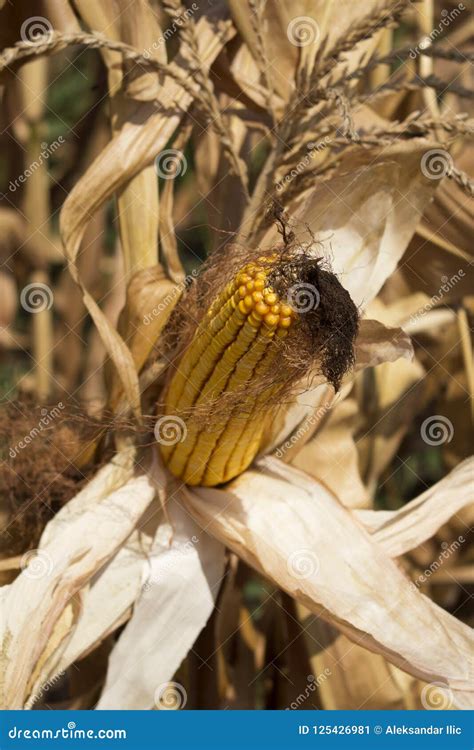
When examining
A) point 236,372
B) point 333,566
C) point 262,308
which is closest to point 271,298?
point 262,308

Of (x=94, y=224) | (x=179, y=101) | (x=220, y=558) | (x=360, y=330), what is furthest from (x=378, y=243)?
(x=94, y=224)

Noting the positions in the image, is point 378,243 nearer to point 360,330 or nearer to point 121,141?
point 360,330

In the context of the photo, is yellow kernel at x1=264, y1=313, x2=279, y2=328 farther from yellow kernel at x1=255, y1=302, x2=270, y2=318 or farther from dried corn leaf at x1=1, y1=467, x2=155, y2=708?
dried corn leaf at x1=1, y1=467, x2=155, y2=708

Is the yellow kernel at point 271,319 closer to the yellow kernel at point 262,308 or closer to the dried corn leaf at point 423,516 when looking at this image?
the yellow kernel at point 262,308

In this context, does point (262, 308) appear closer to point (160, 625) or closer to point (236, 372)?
point (236, 372)

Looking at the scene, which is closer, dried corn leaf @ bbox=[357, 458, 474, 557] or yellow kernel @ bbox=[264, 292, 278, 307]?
yellow kernel @ bbox=[264, 292, 278, 307]

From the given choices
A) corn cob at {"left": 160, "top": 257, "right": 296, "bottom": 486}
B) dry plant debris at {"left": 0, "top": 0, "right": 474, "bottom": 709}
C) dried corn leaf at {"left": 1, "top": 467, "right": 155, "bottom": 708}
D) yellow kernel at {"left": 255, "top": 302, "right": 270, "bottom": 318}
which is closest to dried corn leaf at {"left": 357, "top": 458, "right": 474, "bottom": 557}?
dry plant debris at {"left": 0, "top": 0, "right": 474, "bottom": 709}
